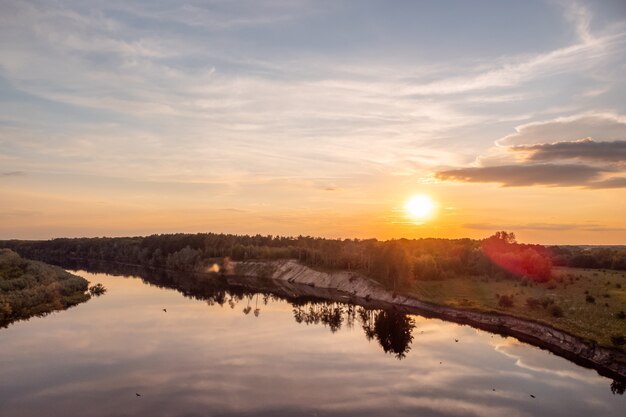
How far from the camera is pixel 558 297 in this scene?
366 feet

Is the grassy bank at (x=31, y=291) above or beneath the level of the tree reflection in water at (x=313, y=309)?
above

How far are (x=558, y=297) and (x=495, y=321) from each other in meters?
21.7

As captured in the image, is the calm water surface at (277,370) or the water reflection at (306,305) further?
the water reflection at (306,305)

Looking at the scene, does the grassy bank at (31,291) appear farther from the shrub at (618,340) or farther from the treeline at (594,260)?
the treeline at (594,260)

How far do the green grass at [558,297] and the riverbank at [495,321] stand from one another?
1.47 m

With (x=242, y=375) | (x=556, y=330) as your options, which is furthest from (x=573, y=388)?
(x=242, y=375)

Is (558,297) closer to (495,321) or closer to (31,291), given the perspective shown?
(495,321)

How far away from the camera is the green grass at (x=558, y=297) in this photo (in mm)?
83375

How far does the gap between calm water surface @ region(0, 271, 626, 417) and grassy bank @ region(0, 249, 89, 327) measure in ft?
18.8

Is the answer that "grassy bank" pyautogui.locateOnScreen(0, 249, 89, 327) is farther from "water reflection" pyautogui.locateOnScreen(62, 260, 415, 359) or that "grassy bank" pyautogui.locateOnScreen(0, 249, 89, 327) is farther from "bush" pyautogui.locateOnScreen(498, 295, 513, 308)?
"bush" pyautogui.locateOnScreen(498, 295, 513, 308)

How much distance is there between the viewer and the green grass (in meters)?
83.4

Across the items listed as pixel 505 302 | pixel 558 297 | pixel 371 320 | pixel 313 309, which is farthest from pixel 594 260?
pixel 313 309

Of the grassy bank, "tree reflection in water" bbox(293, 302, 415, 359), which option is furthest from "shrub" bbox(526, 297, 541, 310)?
the grassy bank

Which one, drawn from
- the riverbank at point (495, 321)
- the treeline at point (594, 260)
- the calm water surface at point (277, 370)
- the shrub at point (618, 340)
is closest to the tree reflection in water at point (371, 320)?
the calm water surface at point (277, 370)
